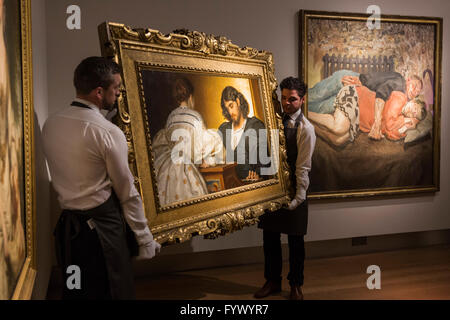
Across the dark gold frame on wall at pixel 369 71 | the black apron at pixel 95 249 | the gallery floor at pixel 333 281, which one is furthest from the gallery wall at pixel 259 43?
the black apron at pixel 95 249

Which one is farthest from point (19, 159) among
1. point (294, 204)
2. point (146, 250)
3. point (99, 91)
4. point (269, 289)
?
point (269, 289)

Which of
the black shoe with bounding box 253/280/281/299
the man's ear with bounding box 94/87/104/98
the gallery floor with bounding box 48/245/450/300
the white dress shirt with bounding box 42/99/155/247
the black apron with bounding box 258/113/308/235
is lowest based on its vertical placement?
the gallery floor with bounding box 48/245/450/300

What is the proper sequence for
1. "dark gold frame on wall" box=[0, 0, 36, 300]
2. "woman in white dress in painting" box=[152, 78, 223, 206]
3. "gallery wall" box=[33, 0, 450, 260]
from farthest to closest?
"gallery wall" box=[33, 0, 450, 260]
"woman in white dress in painting" box=[152, 78, 223, 206]
"dark gold frame on wall" box=[0, 0, 36, 300]

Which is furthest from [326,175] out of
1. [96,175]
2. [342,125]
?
[96,175]

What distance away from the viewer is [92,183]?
2244 millimetres

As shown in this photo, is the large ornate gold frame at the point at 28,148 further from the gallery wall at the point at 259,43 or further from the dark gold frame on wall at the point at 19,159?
the gallery wall at the point at 259,43

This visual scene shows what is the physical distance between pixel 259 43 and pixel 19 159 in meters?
3.53

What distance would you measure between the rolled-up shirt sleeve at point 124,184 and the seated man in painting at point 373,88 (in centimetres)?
→ 342

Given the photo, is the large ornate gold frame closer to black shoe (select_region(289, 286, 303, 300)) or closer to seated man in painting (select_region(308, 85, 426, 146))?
black shoe (select_region(289, 286, 303, 300))

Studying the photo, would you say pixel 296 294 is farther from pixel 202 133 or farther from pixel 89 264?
pixel 89 264

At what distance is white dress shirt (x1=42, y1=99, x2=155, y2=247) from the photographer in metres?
2.18

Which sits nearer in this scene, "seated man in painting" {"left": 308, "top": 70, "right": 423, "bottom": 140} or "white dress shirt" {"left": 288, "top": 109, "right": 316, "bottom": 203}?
"white dress shirt" {"left": 288, "top": 109, "right": 316, "bottom": 203}

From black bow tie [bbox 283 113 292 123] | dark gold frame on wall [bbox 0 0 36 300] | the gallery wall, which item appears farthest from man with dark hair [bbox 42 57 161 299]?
black bow tie [bbox 283 113 292 123]

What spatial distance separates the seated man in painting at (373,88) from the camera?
5.31 metres
